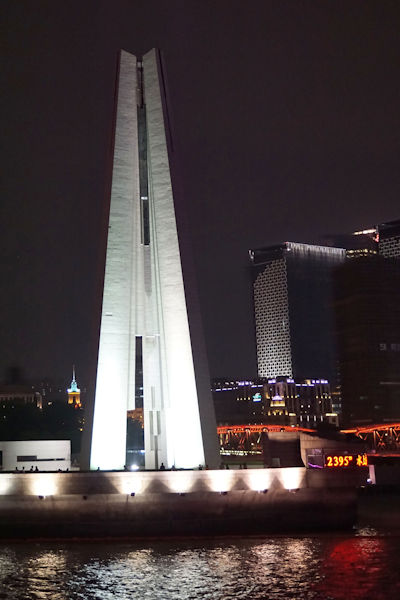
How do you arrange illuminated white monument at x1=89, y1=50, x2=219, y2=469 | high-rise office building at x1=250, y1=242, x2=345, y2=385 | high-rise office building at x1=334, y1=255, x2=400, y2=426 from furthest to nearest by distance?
1. high-rise office building at x1=250, y1=242, x2=345, y2=385
2. high-rise office building at x1=334, y1=255, x2=400, y2=426
3. illuminated white monument at x1=89, y1=50, x2=219, y2=469

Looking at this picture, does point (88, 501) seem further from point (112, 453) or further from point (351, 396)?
point (351, 396)

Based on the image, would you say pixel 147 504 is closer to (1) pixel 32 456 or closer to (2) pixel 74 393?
(1) pixel 32 456

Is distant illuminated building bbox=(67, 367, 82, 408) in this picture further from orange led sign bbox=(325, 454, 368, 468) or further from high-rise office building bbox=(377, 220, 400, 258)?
orange led sign bbox=(325, 454, 368, 468)

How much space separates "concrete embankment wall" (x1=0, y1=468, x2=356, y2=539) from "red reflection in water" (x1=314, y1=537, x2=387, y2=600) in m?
2.35

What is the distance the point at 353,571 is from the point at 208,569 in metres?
3.35

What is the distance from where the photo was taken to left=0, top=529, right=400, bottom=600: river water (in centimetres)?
1853

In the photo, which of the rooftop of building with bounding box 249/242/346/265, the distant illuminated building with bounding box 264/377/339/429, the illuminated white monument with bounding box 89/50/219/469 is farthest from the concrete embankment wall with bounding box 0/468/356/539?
the rooftop of building with bounding box 249/242/346/265

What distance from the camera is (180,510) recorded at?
24.7m

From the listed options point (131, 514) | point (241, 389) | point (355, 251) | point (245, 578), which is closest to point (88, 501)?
point (131, 514)

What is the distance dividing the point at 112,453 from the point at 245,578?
8754 millimetres

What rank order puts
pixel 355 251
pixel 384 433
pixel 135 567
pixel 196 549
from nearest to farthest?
1. pixel 135 567
2. pixel 196 549
3. pixel 384 433
4. pixel 355 251

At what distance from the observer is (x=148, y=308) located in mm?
29859

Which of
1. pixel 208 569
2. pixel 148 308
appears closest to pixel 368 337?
pixel 148 308

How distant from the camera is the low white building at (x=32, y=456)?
109ft
